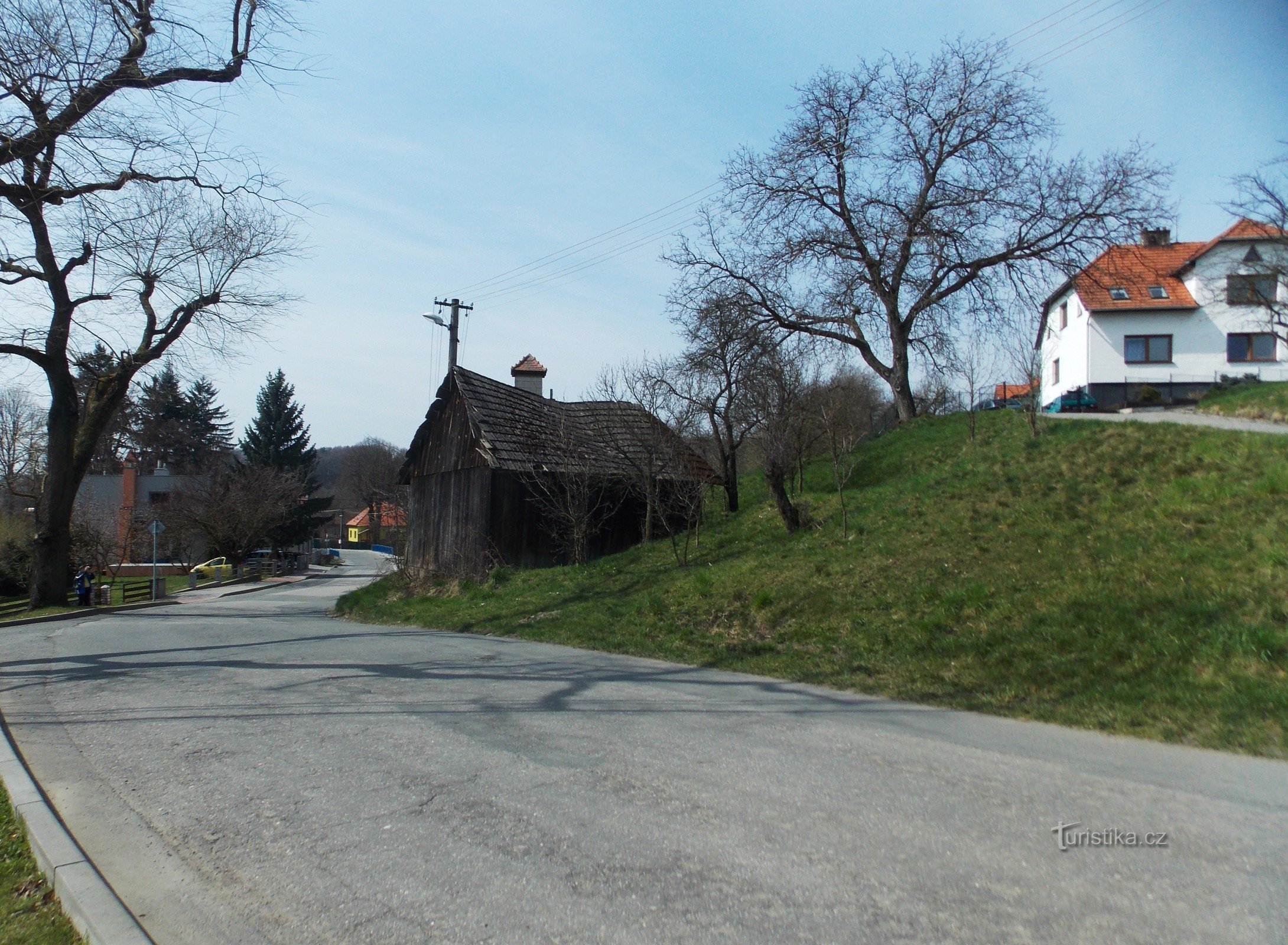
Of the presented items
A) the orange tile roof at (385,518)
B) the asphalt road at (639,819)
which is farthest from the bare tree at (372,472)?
the asphalt road at (639,819)

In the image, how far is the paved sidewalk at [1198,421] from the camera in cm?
1575

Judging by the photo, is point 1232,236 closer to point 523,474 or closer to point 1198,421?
point 1198,421

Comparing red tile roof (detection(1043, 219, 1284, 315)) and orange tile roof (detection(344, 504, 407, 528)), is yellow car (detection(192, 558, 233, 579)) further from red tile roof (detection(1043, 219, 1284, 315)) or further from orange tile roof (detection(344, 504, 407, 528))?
red tile roof (detection(1043, 219, 1284, 315))

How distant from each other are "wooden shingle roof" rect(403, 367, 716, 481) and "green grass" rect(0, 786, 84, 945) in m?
15.8

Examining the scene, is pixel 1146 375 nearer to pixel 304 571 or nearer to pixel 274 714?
pixel 274 714

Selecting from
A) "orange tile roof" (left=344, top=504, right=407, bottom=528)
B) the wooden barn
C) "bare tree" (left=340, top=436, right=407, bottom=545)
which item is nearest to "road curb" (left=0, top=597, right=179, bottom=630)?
the wooden barn

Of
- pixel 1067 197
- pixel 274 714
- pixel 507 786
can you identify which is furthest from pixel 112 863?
pixel 1067 197

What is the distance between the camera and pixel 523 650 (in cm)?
1288

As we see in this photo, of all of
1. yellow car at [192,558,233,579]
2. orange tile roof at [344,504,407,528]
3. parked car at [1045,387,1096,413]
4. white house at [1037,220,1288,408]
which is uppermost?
white house at [1037,220,1288,408]

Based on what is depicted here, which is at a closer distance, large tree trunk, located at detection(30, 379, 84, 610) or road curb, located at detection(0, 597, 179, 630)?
road curb, located at detection(0, 597, 179, 630)

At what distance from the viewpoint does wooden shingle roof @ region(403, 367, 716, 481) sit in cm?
2033

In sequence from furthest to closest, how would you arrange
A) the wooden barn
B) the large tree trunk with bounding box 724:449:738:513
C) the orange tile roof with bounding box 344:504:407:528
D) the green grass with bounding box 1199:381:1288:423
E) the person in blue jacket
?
the orange tile roof with bounding box 344:504:407:528
the person in blue jacket
the large tree trunk with bounding box 724:449:738:513
the wooden barn
the green grass with bounding box 1199:381:1288:423

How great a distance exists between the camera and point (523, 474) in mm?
23203

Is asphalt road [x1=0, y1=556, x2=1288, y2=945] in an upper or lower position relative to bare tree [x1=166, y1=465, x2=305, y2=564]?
lower
